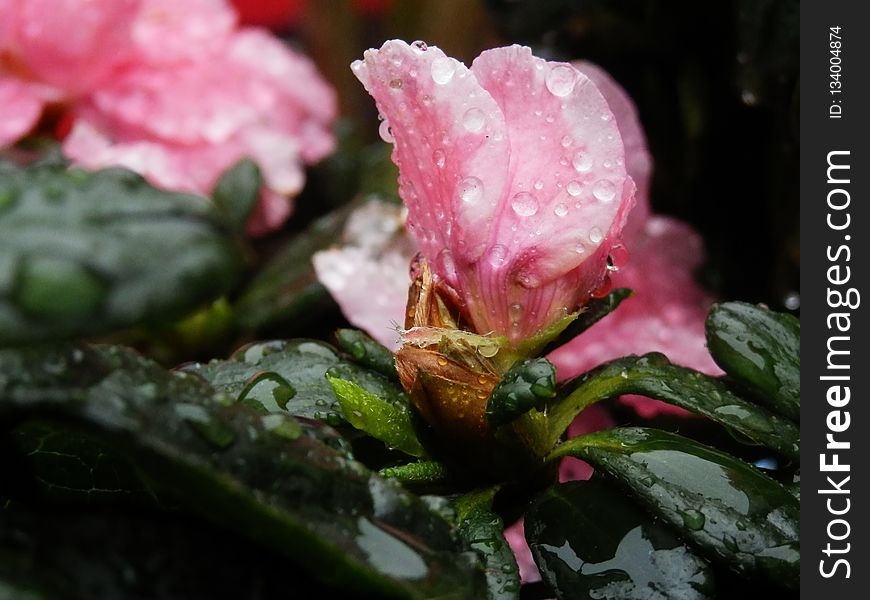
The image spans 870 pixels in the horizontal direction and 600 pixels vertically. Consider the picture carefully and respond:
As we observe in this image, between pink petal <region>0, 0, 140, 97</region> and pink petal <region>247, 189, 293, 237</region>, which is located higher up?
pink petal <region>0, 0, 140, 97</region>

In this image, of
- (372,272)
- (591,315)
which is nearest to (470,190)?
(591,315)

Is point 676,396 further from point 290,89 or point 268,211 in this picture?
point 290,89

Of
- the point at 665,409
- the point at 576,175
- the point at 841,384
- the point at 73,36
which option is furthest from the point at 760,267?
the point at 73,36

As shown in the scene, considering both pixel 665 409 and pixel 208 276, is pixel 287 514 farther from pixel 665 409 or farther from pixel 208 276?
pixel 665 409

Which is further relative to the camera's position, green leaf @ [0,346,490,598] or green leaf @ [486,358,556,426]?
green leaf @ [486,358,556,426]

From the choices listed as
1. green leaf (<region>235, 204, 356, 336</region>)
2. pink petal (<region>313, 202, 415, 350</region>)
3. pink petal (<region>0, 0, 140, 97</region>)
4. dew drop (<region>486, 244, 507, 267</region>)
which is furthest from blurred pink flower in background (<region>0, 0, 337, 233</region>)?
dew drop (<region>486, 244, 507, 267</region>)

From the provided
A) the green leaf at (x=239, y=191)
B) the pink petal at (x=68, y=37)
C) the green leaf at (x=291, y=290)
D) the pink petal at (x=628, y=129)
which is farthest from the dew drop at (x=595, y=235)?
the pink petal at (x=68, y=37)

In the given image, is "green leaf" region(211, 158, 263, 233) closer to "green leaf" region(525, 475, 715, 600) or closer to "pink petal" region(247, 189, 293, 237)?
"pink petal" region(247, 189, 293, 237)

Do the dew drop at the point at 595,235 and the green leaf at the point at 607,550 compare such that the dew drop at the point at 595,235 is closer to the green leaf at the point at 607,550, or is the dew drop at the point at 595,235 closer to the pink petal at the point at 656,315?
the green leaf at the point at 607,550
